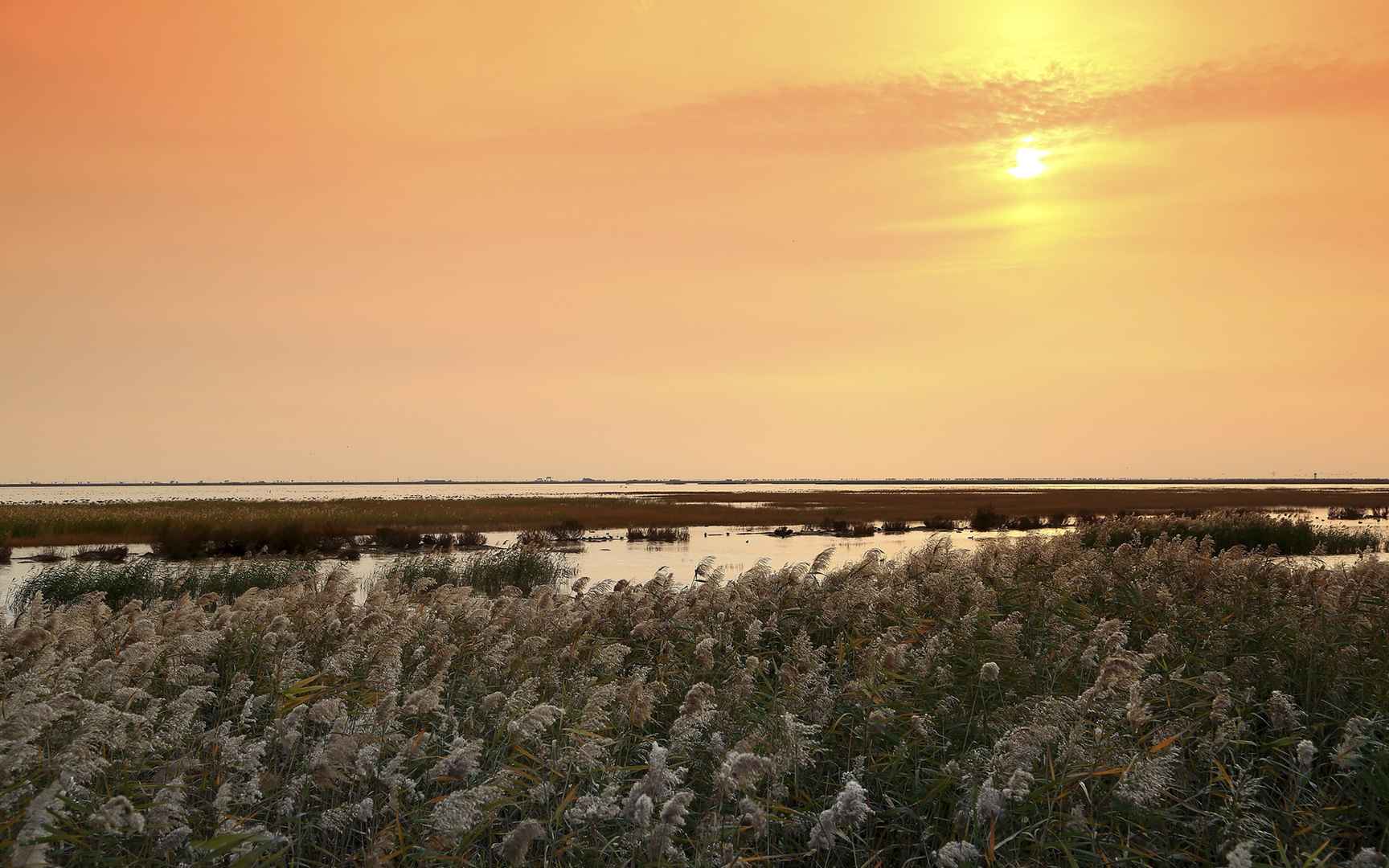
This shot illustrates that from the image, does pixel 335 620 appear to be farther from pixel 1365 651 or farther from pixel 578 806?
→ pixel 1365 651

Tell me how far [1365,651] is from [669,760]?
7.12 meters

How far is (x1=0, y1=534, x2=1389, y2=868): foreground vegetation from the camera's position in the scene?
21.6 feet

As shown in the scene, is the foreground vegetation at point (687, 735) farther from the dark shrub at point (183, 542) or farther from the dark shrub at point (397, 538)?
the dark shrub at point (397, 538)

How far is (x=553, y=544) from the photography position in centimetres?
5100

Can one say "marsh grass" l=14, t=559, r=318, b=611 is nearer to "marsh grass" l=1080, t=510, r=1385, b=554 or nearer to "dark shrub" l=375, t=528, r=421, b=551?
"dark shrub" l=375, t=528, r=421, b=551

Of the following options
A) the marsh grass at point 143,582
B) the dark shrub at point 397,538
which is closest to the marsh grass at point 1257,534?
the marsh grass at point 143,582

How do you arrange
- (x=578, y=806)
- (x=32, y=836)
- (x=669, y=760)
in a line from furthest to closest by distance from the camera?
1. (x=669, y=760)
2. (x=578, y=806)
3. (x=32, y=836)

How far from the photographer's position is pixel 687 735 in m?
7.30

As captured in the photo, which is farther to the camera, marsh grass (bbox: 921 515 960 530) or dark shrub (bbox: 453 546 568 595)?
marsh grass (bbox: 921 515 960 530)

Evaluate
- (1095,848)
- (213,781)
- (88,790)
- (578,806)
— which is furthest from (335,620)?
(1095,848)

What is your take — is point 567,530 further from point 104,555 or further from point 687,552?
point 104,555

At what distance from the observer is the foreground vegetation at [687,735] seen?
6.57 m

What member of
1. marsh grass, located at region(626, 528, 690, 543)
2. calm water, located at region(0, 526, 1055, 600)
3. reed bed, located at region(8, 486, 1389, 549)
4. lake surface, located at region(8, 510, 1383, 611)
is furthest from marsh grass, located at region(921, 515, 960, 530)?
marsh grass, located at region(626, 528, 690, 543)

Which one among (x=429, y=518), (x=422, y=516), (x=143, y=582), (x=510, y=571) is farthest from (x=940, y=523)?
(x=143, y=582)
